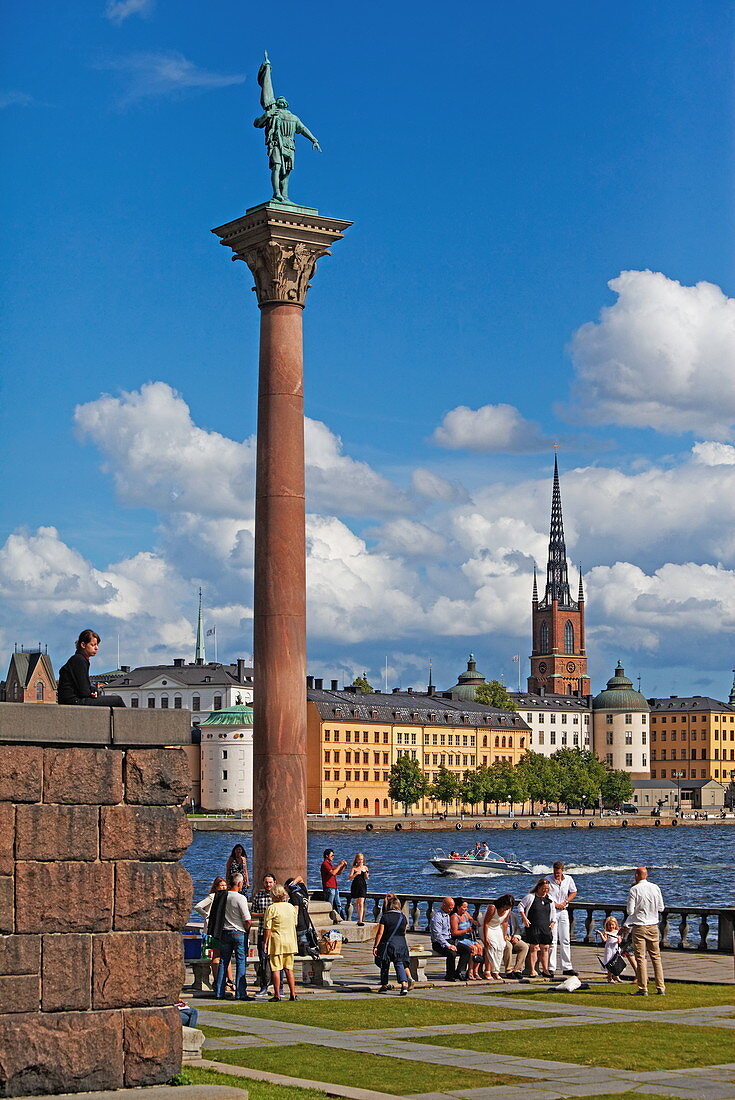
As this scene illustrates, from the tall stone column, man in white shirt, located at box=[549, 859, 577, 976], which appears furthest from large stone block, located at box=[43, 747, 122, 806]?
the tall stone column

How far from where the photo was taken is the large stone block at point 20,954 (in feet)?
43.3

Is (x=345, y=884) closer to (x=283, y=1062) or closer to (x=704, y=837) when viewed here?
(x=283, y=1062)

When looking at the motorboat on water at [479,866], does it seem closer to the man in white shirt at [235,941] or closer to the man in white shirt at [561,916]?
the man in white shirt at [561,916]

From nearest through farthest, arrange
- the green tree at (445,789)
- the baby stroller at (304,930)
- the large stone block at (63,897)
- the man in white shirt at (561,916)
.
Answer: the large stone block at (63,897) → the man in white shirt at (561,916) → the baby stroller at (304,930) → the green tree at (445,789)

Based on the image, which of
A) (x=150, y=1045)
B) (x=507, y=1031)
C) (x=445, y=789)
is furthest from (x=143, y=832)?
(x=445, y=789)

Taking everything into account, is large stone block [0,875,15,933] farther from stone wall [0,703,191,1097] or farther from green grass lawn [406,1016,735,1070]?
green grass lawn [406,1016,735,1070]

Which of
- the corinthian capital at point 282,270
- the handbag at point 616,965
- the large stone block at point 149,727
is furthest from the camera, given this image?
the corinthian capital at point 282,270

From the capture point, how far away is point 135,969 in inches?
544

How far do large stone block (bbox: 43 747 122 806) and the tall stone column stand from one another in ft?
53.6

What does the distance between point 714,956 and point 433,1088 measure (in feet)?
53.0

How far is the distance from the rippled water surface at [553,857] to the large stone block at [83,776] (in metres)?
52.5

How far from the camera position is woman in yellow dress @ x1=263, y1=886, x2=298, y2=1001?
2384cm

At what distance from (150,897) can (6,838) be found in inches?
54.0

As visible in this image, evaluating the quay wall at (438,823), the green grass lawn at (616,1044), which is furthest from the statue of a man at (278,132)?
the quay wall at (438,823)
